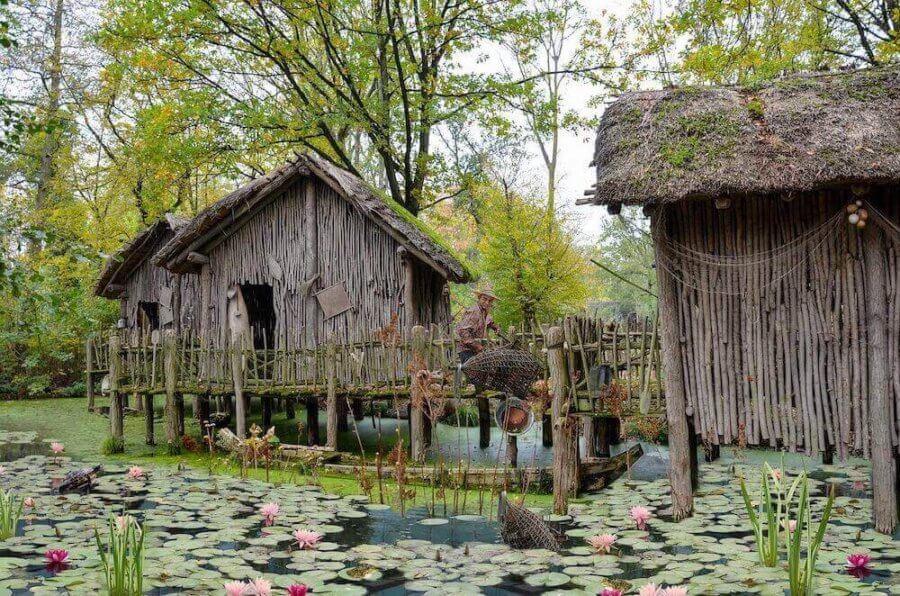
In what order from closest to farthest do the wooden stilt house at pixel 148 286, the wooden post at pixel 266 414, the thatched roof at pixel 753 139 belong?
the thatched roof at pixel 753 139 < the wooden post at pixel 266 414 < the wooden stilt house at pixel 148 286

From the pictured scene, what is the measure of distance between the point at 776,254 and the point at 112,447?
9706 mm

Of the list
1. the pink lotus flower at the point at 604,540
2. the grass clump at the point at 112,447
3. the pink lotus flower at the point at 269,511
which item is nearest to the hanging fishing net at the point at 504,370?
the pink lotus flower at the point at 269,511

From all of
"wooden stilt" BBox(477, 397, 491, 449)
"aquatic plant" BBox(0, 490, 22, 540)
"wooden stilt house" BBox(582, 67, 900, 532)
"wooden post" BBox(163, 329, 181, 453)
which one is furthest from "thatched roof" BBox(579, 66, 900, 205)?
"wooden post" BBox(163, 329, 181, 453)

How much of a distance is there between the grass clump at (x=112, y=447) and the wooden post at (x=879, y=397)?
1009 centimetres

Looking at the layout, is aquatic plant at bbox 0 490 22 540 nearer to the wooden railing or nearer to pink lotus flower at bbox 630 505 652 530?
the wooden railing

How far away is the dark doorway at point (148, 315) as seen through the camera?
19141 millimetres

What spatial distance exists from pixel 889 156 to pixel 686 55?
11358 millimetres

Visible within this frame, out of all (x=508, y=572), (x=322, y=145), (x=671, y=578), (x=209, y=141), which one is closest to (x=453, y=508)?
(x=508, y=572)

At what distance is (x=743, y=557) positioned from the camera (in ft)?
17.9

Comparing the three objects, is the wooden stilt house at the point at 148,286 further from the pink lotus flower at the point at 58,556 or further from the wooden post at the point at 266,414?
the pink lotus flower at the point at 58,556

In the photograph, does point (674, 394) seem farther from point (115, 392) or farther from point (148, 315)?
point (148, 315)

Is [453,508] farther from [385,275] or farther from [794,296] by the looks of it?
[385,275]

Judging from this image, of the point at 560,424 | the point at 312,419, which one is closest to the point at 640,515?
the point at 560,424

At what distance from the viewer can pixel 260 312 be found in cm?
1573
